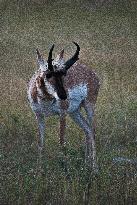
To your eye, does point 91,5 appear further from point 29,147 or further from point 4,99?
point 29,147

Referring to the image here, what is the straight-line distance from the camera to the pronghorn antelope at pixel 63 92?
1090 centimetres

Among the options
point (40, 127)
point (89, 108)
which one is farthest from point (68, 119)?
point (40, 127)

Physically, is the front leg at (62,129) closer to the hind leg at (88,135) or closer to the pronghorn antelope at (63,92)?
the pronghorn antelope at (63,92)

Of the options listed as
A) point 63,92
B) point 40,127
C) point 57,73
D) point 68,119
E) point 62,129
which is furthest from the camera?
point 68,119

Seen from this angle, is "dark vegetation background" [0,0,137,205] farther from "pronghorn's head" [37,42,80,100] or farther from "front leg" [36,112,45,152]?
"pronghorn's head" [37,42,80,100]

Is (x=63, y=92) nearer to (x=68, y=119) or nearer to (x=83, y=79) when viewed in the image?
(x=83, y=79)

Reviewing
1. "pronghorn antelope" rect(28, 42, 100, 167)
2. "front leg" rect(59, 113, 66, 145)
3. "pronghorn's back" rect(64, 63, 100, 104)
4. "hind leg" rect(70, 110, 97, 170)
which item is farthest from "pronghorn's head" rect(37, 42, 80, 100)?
"hind leg" rect(70, 110, 97, 170)

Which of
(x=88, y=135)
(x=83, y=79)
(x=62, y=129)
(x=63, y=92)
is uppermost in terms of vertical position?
(x=83, y=79)

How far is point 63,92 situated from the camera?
35.3 feet

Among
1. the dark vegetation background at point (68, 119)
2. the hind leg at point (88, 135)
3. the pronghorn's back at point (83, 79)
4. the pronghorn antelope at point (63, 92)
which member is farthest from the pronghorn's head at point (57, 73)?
the hind leg at point (88, 135)

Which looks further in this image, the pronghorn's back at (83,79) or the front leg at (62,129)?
the pronghorn's back at (83,79)

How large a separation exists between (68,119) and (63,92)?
351cm

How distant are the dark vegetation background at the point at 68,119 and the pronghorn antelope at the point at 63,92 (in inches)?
13.5

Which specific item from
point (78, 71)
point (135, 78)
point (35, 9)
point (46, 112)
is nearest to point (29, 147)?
point (46, 112)
